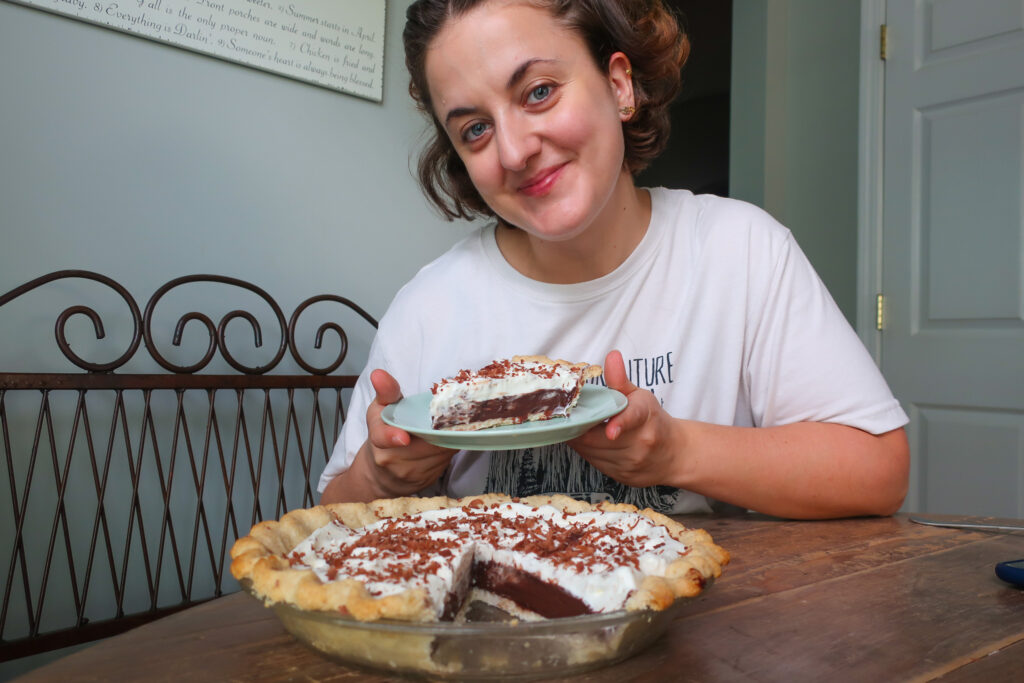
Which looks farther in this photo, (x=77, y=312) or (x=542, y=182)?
(x=77, y=312)

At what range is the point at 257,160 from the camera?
247cm

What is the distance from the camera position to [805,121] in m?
4.24

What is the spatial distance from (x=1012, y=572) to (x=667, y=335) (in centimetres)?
80

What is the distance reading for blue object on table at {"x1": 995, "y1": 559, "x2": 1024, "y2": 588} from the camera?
34.8 inches

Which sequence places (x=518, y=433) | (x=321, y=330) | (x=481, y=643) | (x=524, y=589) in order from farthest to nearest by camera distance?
(x=321, y=330), (x=518, y=433), (x=524, y=589), (x=481, y=643)

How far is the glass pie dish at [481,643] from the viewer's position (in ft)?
1.90

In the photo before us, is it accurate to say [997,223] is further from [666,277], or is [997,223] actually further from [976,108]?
[666,277]

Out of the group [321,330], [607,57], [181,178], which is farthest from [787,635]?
[181,178]

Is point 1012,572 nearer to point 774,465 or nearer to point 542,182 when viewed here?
point 774,465

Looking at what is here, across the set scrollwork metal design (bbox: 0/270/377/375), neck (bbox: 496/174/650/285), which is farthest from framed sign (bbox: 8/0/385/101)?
neck (bbox: 496/174/650/285)

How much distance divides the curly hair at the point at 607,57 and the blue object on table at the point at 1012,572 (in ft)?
3.55

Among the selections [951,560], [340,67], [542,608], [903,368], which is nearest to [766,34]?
[903,368]

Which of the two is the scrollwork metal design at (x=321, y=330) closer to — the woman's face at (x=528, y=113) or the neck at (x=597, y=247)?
the neck at (x=597, y=247)

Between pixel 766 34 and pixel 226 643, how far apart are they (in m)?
4.29
